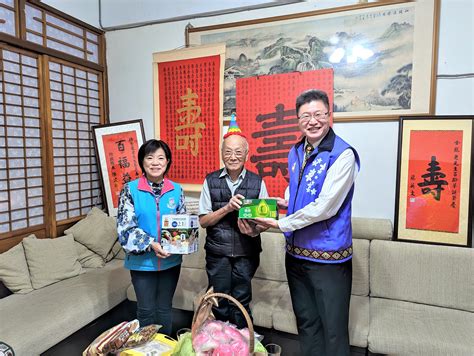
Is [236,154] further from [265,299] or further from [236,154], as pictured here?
[265,299]

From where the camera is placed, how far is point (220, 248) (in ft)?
5.58

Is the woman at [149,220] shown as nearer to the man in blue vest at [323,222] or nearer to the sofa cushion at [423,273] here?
the man in blue vest at [323,222]

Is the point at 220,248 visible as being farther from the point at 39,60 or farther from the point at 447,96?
the point at 39,60

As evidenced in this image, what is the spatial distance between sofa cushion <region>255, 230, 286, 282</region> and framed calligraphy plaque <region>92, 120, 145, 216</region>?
4.22ft

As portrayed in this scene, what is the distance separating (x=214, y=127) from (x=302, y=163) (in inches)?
50.4

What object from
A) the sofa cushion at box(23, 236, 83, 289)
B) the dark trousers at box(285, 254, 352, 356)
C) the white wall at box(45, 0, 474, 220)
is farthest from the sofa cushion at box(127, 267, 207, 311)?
the white wall at box(45, 0, 474, 220)

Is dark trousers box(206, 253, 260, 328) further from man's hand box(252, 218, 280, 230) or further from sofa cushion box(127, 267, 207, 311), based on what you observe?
sofa cushion box(127, 267, 207, 311)

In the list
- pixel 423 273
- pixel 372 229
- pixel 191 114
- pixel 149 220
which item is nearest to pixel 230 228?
pixel 149 220

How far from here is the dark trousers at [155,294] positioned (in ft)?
5.48

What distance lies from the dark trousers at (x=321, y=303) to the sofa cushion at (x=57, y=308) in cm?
→ 126

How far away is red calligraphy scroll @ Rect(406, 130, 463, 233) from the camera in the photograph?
2.09 m

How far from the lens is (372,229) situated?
2.26 m

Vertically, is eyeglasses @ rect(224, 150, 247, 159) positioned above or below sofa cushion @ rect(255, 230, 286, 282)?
above

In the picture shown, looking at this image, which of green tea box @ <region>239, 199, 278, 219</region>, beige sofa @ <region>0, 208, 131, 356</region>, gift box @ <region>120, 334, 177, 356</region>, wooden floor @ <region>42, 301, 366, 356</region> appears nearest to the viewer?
gift box @ <region>120, 334, 177, 356</region>
